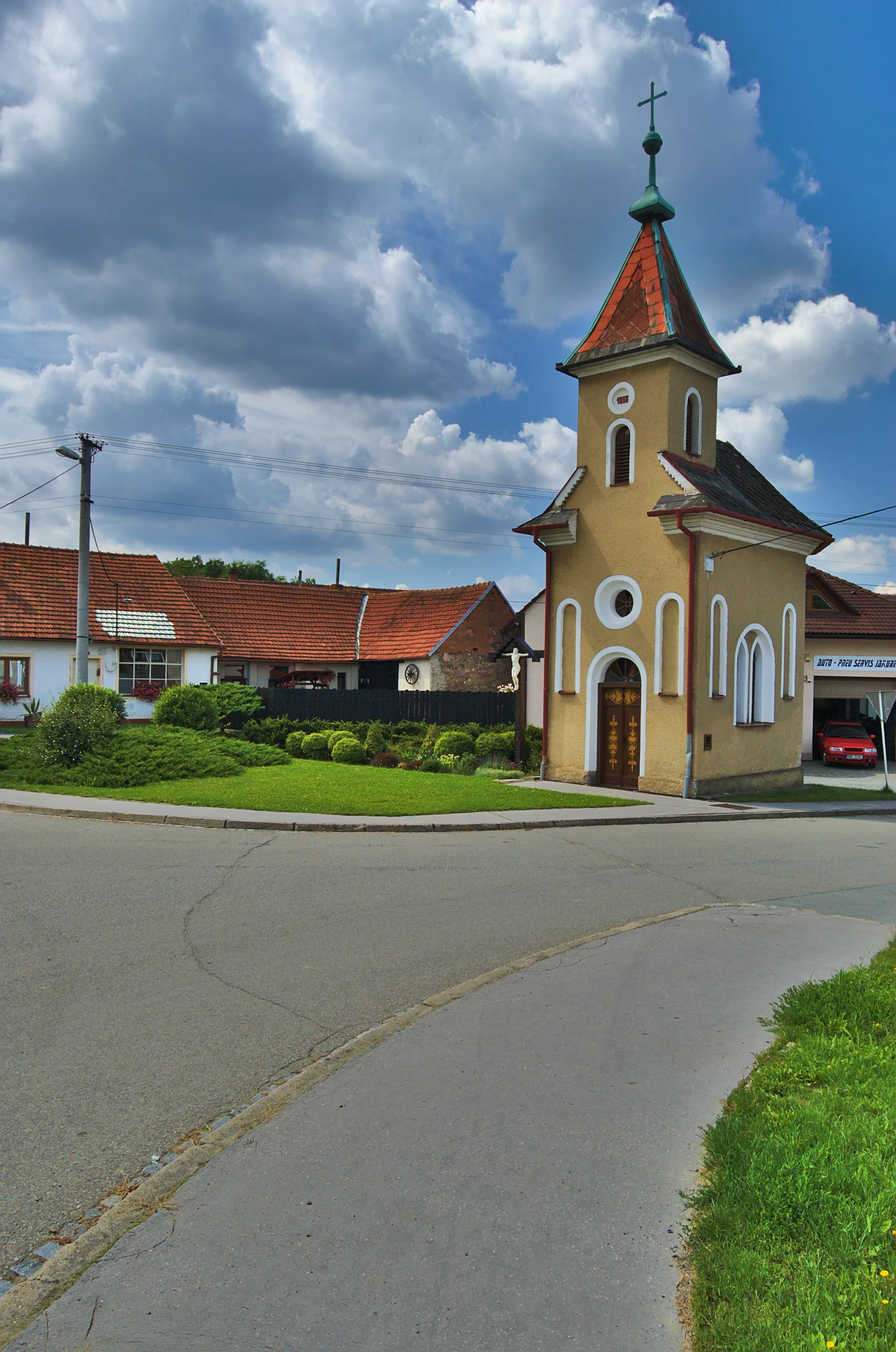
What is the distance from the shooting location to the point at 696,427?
74.3ft

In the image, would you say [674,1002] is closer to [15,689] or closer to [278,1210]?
[278,1210]

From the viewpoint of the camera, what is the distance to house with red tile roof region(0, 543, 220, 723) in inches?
1282

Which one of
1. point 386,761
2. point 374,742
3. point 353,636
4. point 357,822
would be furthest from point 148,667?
point 357,822

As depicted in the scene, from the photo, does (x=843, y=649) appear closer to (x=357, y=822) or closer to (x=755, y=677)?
(x=755, y=677)

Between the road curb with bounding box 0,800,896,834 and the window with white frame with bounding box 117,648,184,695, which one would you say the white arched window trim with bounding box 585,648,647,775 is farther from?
the window with white frame with bounding box 117,648,184,695

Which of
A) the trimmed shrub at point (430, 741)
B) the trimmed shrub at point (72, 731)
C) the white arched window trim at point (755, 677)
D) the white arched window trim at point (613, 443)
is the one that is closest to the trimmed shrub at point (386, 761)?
the trimmed shrub at point (430, 741)

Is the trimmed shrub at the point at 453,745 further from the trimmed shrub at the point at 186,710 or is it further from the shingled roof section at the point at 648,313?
the shingled roof section at the point at 648,313

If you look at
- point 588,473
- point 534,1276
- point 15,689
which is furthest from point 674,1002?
point 15,689

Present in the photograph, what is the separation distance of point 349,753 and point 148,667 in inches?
465

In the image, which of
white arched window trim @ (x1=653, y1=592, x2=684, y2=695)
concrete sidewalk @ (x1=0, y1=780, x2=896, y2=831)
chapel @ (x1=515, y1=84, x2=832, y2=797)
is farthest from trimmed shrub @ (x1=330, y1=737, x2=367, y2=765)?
white arched window trim @ (x1=653, y1=592, x2=684, y2=695)

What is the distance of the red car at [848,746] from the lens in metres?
33.0

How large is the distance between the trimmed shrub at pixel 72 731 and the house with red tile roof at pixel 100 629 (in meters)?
10.6

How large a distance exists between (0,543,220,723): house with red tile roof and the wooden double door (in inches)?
684

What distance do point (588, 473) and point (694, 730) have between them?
6689 millimetres
